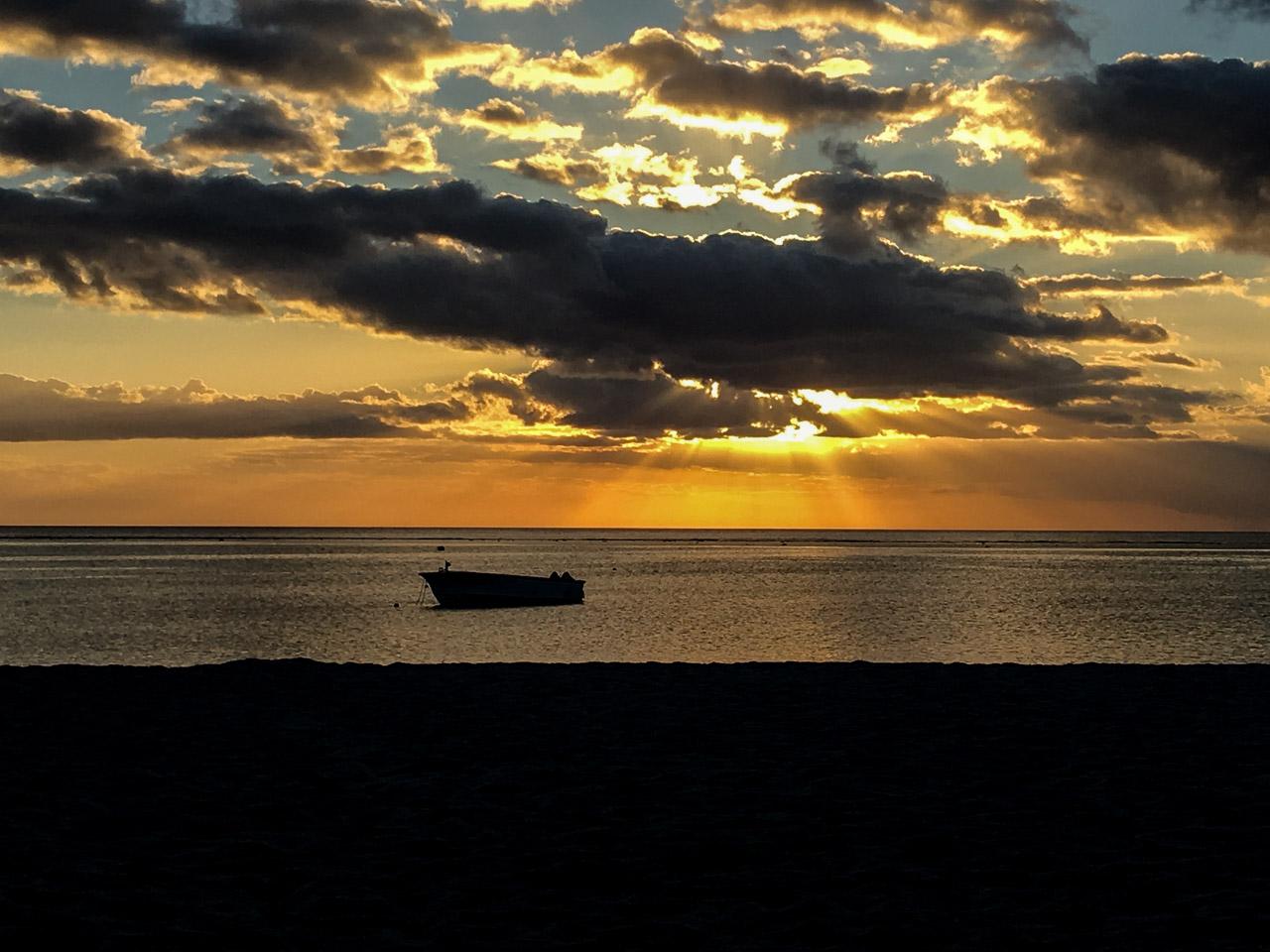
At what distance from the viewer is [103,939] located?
8.55m

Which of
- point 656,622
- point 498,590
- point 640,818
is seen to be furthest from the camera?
point 498,590

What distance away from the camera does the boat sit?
284ft

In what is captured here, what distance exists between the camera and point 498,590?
89125 mm

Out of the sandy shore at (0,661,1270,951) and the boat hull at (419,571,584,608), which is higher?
the sandy shore at (0,661,1270,951)

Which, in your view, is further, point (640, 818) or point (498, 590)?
point (498, 590)

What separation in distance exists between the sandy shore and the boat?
65.2 m

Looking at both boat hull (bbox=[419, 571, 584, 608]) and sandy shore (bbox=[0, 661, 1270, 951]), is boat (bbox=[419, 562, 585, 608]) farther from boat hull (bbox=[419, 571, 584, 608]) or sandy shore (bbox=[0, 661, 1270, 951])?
sandy shore (bbox=[0, 661, 1270, 951])

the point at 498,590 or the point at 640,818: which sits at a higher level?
the point at 640,818

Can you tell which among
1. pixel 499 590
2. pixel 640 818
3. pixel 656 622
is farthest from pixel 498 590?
pixel 640 818

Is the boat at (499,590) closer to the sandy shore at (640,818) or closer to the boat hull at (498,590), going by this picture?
the boat hull at (498,590)

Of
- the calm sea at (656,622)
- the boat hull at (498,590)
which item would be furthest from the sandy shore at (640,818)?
the boat hull at (498,590)

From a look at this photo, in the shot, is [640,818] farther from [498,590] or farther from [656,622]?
[498,590]

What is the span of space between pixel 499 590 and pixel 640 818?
255 ft

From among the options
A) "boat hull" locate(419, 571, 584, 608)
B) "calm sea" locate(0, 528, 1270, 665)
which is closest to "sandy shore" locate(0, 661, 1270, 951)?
"calm sea" locate(0, 528, 1270, 665)
